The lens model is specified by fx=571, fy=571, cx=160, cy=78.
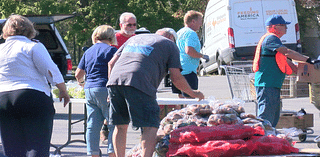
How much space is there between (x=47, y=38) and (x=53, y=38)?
17 centimetres

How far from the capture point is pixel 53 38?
12.4m

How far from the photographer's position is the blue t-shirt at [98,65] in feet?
21.5

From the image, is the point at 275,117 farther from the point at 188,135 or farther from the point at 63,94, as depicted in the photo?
the point at 63,94

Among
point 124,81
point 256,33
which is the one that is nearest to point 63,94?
point 124,81

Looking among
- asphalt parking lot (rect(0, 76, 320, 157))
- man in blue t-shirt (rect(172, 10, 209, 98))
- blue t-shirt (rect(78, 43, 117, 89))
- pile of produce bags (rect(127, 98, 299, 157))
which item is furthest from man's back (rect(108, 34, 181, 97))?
man in blue t-shirt (rect(172, 10, 209, 98))

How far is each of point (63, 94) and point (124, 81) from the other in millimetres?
578

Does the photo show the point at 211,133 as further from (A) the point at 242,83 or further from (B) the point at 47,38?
(B) the point at 47,38

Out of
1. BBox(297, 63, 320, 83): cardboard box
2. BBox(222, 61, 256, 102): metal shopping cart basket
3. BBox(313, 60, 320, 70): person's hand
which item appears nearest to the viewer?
BBox(313, 60, 320, 70): person's hand

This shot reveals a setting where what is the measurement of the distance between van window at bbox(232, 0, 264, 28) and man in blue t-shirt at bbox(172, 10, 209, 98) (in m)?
9.85

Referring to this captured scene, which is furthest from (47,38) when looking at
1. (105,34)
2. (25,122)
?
(25,122)

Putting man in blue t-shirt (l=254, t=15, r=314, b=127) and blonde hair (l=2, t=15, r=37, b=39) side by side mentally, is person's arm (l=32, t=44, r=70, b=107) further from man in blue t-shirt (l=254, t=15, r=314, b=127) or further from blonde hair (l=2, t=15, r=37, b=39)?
man in blue t-shirt (l=254, t=15, r=314, b=127)

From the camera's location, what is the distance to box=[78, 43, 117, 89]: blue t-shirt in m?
6.56

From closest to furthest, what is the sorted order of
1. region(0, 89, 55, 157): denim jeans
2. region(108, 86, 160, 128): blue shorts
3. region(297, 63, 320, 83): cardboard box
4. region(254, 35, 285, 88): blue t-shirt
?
region(0, 89, 55, 157): denim jeans → region(108, 86, 160, 128): blue shorts → region(297, 63, 320, 83): cardboard box → region(254, 35, 285, 88): blue t-shirt

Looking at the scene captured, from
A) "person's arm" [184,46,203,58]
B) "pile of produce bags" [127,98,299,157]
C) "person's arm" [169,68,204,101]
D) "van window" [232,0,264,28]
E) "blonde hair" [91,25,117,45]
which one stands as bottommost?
"pile of produce bags" [127,98,299,157]
